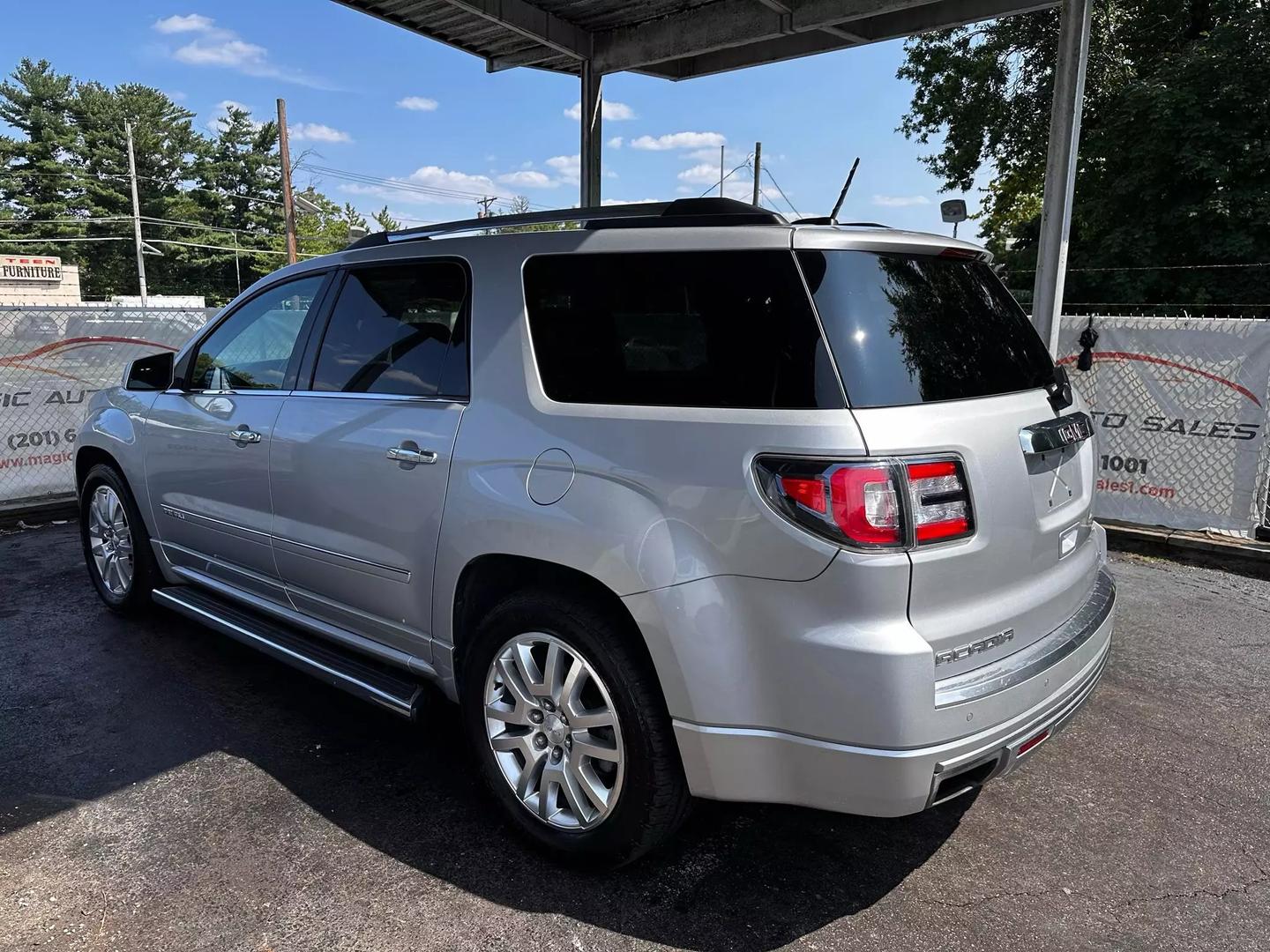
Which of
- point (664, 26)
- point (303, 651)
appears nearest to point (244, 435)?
point (303, 651)

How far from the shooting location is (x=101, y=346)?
7695mm

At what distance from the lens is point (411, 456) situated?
9.78 feet

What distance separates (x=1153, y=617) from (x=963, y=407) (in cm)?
363

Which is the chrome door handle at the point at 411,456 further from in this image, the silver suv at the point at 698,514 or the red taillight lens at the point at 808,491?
the red taillight lens at the point at 808,491

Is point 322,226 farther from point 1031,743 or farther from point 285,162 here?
point 1031,743

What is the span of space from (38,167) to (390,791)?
6887 centimetres

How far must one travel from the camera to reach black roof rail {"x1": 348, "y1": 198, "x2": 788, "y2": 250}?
8.21ft

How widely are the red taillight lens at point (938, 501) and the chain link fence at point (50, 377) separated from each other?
7428 millimetres

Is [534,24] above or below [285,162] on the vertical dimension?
below

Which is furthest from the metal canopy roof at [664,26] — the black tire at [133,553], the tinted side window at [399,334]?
the tinted side window at [399,334]

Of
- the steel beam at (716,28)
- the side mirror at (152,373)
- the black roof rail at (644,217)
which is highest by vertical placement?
the steel beam at (716,28)

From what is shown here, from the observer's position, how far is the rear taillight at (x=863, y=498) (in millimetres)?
2111

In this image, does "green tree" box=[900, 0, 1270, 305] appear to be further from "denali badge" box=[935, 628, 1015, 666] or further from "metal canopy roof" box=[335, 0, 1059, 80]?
"denali badge" box=[935, 628, 1015, 666]

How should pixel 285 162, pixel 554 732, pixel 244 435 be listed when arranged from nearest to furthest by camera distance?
pixel 554 732
pixel 244 435
pixel 285 162
